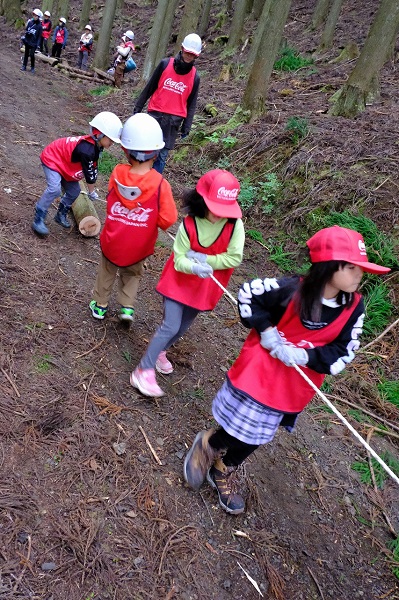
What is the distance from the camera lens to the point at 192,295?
10.7 feet

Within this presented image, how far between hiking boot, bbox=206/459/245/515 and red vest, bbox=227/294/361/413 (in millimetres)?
703

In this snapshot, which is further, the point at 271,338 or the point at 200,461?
the point at 200,461

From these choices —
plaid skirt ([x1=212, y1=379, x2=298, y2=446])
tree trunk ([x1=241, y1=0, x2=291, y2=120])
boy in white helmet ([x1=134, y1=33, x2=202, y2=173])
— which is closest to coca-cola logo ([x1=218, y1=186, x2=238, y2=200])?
plaid skirt ([x1=212, y1=379, x2=298, y2=446])

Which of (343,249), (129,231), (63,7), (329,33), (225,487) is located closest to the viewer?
(343,249)

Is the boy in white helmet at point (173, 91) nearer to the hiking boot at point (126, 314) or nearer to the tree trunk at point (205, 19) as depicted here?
the hiking boot at point (126, 314)

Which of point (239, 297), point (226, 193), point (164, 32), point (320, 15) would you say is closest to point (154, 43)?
point (164, 32)

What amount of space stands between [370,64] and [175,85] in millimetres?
3798

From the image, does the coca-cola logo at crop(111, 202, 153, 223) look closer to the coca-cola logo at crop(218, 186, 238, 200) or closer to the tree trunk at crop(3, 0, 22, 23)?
the coca-cola logo at crop(218, 186, 238, 200)

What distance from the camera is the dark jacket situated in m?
6.38

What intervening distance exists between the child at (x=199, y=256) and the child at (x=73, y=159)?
1817 mm

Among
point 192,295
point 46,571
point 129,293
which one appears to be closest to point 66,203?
point 129,293

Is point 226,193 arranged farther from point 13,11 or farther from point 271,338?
point 13,11

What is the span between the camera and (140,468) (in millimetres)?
2973

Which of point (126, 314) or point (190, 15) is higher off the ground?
point (190, 15)
